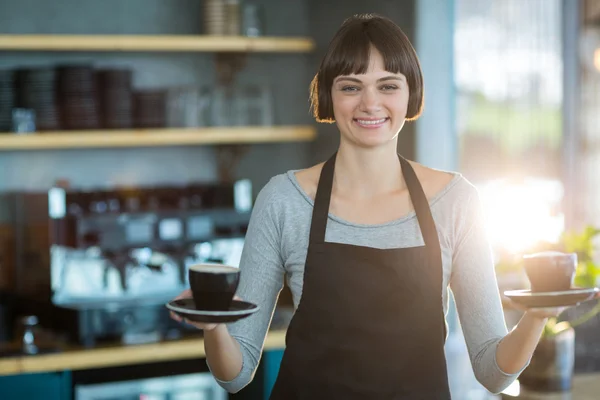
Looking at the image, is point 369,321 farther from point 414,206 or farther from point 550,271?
point 550,271

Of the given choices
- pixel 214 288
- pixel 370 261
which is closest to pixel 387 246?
pixel 370 261

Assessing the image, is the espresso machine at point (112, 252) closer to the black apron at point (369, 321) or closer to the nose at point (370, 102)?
the black apron at point (369, 321)

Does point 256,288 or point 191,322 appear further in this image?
point 256,288

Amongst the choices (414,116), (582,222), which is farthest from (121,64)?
(414,116)

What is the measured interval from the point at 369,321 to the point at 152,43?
2124mm

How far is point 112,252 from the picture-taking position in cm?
317

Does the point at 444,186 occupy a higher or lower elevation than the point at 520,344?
higher

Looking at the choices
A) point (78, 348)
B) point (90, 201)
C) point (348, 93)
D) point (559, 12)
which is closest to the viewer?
point (348, 93)

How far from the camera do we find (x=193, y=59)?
3.69 meters

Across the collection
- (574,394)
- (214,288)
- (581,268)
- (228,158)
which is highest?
(228,158)

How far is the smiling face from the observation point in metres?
1.45

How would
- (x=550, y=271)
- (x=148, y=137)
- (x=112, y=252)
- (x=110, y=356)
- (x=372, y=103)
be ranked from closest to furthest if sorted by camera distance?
1. (x=550, y=271)
2. (x=372, y=103)
3. (x=110, y=356)
4. (x=112, y=252)
5. (x=148, y=137)

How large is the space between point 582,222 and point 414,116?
237 cm

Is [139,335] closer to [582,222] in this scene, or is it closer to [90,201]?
[90,201]
